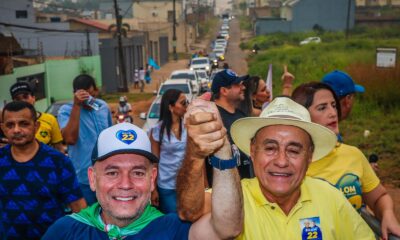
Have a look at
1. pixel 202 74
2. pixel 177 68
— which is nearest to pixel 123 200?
pixel 202 74

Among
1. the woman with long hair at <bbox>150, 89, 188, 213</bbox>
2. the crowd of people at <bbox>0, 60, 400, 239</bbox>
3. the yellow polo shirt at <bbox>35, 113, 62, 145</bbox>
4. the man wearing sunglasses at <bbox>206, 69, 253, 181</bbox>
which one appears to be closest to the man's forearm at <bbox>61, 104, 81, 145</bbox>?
the yellow polo shirt at <bbox>35, 113, 62, 145</bbox>

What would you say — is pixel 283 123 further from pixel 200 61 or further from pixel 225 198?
pixel 200 61

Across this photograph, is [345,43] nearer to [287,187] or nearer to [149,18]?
[287,187]

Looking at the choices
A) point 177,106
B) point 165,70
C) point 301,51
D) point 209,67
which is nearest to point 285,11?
point 165,70

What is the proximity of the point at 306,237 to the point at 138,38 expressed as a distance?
137 feet

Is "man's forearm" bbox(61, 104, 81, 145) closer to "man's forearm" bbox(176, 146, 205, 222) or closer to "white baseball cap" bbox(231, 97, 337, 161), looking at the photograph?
"white baseball cap" bbox(231, 97, 337, 161)

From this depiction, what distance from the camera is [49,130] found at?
5.61 m

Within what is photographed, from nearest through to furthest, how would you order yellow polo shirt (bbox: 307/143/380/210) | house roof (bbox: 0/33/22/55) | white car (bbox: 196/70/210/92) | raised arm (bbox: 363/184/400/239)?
1. raised arm (bbox: 363/184/400/239)
2. yellow polo shirt (bbox: 307/143/380/210)
3. house roof (bbox: 0/33/22/55)
4. white car (bbox: 196/70/210/92)

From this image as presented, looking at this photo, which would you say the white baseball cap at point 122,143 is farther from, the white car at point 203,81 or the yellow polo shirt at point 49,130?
the white car at point 203,81

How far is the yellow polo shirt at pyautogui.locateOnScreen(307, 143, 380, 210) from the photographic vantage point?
3656 millimetres

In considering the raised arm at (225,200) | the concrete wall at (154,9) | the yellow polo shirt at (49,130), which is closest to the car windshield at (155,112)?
the yellow polo shirt at (49,130)

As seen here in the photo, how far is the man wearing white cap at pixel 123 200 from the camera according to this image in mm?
2695

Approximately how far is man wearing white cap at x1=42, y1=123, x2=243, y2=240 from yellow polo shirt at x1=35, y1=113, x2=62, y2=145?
2.91 metres

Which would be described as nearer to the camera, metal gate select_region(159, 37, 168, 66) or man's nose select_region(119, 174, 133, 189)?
man's nose select_region(119, 174, 133, 189)
